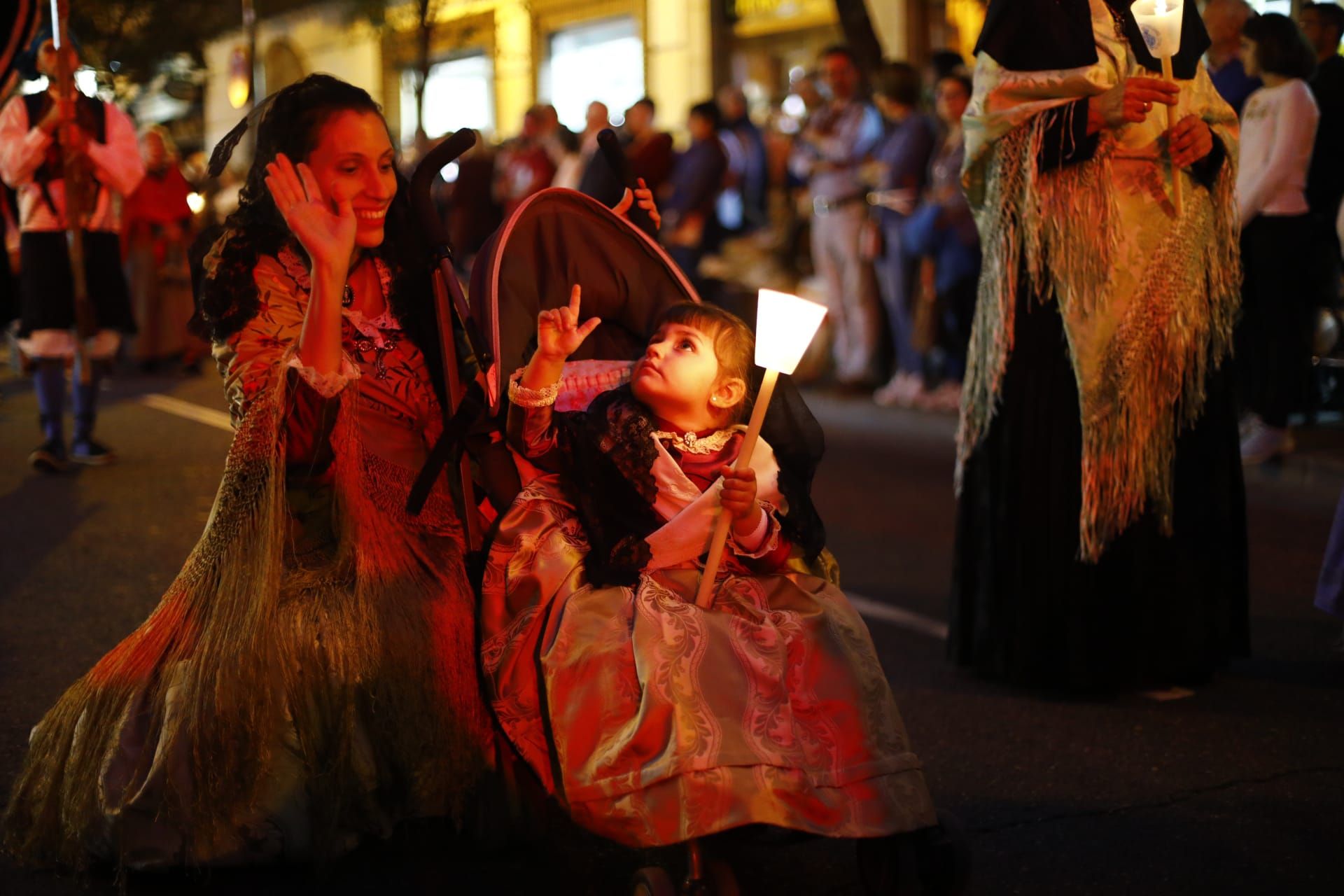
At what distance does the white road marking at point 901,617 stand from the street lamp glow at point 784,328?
237 centimetres

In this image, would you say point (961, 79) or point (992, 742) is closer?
point (992, 742)

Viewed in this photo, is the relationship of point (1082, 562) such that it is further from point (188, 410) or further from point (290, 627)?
point (188, 410)

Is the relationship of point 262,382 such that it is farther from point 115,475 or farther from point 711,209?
point 711,209

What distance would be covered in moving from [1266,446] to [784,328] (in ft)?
19.0

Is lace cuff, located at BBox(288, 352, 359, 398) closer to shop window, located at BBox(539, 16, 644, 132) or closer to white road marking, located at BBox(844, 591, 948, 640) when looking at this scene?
white road marking, located at BBox(844, 591, 948, 640)

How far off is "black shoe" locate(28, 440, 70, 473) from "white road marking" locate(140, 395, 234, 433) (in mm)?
1494

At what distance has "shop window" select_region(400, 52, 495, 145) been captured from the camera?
24.4 metres

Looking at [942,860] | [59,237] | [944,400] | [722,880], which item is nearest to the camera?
[942,860]

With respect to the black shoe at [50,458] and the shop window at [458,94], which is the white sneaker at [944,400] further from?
the shop window at [458,94]

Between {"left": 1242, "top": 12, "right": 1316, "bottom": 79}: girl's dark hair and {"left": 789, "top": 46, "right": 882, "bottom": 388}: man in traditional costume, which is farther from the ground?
{"left": 1242, "top": 12, "right": 1316, "bottom": 79}: girl's dark hair

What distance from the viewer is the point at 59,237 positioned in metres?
8.27

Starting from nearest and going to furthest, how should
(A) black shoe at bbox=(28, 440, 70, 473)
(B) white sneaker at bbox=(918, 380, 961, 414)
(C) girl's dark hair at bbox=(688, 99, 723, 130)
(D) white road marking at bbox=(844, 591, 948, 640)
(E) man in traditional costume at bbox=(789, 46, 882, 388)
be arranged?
(D) white road marking at bbox=(844, 591, 948, 640)
(A) black shoe at bbox=(28, 440, 70, 473)
(B) white sneaker at bbox=(918, 380, 961, 414)
(E) man in traditional costume at bbox=(789, 46, 882, 388)
(C) girl's dark hair at bbox=(688, 99, 723, 130)

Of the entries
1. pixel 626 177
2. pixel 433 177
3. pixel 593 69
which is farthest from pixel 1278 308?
pixel 593 69

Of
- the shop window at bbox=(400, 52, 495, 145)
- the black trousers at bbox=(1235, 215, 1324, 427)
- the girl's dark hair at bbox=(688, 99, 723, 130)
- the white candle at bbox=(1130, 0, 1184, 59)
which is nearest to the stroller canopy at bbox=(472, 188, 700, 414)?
the white candle at bbox=(1130, 0, 1184, 59)
